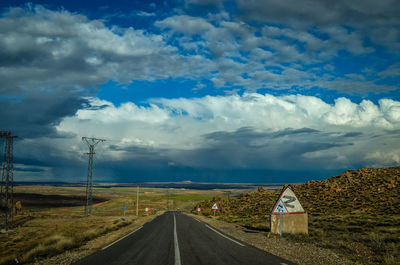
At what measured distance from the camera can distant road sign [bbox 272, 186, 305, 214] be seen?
1592 centimetres

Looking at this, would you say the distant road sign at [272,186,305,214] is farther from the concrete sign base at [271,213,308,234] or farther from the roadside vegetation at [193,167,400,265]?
the roadside vegetation at [193,167,400,265]

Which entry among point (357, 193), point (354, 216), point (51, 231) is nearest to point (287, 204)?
point (354, 216)

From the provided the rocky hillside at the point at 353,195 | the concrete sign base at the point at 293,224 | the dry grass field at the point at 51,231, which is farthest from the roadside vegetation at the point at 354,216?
the dry grass field at the point at 51,231

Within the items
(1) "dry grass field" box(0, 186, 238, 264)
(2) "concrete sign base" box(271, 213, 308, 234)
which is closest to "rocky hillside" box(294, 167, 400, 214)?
(2) "concrete sign base" box(271, 213, 308, 234)

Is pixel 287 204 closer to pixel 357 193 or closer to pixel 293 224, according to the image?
pixel 293 224

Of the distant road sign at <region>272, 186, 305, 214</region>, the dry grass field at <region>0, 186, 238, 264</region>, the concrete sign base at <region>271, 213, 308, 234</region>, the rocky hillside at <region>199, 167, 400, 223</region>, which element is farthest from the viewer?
the rocky hillside at <region>199, 167, 400, 223</region>

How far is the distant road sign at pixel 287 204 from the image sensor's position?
15.9 m

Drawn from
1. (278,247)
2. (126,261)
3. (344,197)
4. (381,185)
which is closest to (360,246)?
(278,247)

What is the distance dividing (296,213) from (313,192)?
119ft

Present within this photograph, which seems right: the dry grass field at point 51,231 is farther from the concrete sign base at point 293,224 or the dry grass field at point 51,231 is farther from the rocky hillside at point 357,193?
the rocky hillside at point 357,193

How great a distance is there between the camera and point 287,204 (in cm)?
1623

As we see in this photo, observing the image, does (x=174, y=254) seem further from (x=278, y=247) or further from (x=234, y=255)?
(x=278, y=247)

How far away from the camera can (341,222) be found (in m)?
23.7

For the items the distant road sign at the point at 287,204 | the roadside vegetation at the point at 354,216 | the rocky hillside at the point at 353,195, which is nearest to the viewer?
the roadside vegetation at the point at 354,216
